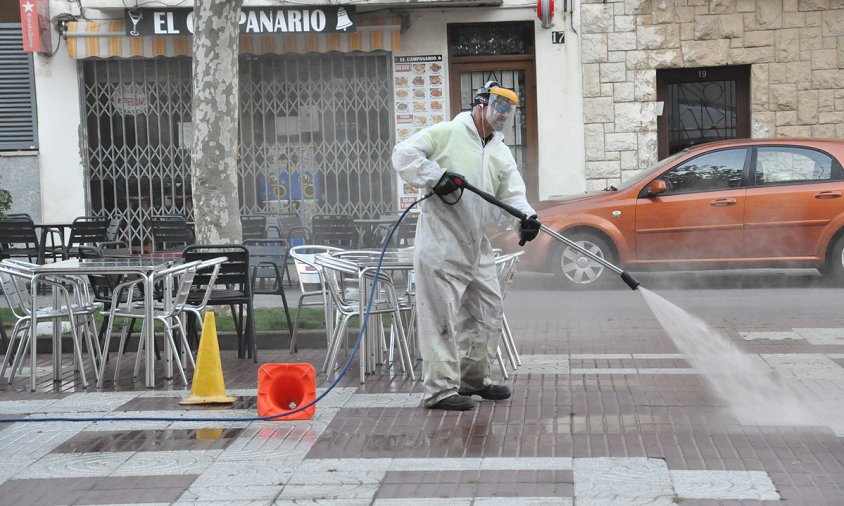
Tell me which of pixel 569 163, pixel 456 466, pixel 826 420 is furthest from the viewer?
pixel 569 163

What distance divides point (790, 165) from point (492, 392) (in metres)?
7.77

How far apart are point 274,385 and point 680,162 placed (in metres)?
8.09

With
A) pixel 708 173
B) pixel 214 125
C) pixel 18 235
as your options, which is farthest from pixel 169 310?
pixel 18 235

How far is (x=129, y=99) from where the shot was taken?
1827cm

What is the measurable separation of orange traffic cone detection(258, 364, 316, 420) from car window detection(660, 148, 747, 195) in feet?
25.7

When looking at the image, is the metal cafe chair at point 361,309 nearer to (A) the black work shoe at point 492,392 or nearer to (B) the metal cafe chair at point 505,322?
(B) the metal cafe chair at point 505,322

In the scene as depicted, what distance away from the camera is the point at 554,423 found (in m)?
6.74

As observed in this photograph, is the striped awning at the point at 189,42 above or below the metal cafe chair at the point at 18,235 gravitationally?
above

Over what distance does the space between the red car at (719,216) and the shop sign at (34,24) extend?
7.95 m

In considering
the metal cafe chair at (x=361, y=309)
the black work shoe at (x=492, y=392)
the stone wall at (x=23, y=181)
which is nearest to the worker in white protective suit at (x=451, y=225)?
the black work shoe at (x=492, y=392)

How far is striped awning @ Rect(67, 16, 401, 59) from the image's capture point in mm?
17422

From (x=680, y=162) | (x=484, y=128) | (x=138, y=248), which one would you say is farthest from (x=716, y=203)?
(x=138, y=248)

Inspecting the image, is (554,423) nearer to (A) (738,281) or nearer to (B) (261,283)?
(B) (261,283)

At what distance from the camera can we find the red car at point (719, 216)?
13.8 meters
